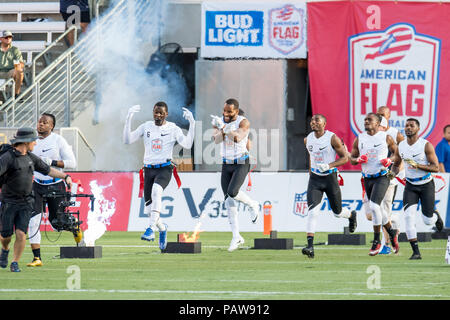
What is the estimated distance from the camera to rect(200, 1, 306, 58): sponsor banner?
2633 cm

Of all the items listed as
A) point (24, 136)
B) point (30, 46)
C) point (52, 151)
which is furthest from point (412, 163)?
point (30, 46)

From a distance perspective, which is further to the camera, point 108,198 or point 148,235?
point 108,198

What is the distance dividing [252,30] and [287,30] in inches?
34.0

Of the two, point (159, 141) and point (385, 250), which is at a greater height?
point (159, 141)

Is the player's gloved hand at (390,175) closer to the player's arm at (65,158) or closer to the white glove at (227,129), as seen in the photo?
the white glove at (227,129)

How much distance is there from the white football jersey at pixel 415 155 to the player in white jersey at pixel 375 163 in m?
0.21

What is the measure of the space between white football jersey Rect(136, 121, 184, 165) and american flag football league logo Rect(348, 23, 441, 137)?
9585mm

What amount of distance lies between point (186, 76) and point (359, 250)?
11.4 metres

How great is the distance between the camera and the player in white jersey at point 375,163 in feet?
54.6

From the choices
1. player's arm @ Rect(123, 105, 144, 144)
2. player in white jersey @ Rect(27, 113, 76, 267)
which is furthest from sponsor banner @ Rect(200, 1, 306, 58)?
player in white jersey @ Rect(27, 113, 76, 267)

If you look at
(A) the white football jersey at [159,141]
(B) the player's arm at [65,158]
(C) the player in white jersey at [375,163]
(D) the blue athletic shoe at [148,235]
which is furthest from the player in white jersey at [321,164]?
(B) the player's arm at [65,158]

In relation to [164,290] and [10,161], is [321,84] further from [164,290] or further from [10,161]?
[164,290]

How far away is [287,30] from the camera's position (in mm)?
26281

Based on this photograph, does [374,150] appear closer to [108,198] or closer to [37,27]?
[108,198]
